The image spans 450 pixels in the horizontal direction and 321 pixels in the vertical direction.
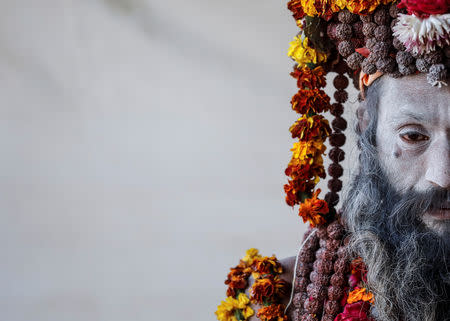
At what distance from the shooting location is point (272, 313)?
2.10m

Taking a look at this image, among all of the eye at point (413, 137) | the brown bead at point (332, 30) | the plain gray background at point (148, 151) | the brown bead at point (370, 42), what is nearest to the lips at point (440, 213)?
the eye at point (413, 137)

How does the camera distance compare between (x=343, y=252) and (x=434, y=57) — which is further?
(x=343, y=252)

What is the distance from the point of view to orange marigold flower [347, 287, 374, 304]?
195 cm

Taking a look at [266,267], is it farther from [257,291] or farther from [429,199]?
[429,199]

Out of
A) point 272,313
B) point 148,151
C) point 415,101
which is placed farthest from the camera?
point 148,151

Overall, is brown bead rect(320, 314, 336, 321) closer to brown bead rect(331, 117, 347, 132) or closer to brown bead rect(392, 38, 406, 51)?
brown bead rect(331, 117, 347, 132)

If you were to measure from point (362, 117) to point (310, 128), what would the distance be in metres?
0.17

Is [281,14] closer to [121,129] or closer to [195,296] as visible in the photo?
[121,129]

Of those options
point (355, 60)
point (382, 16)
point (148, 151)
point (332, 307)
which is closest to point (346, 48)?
point (355, 60)

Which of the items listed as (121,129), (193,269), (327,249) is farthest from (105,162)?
(327,249)

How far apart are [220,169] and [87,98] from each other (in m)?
0.83

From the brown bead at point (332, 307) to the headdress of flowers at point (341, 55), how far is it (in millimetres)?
263

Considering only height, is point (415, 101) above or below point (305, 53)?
below

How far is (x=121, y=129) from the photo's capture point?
354 cm
